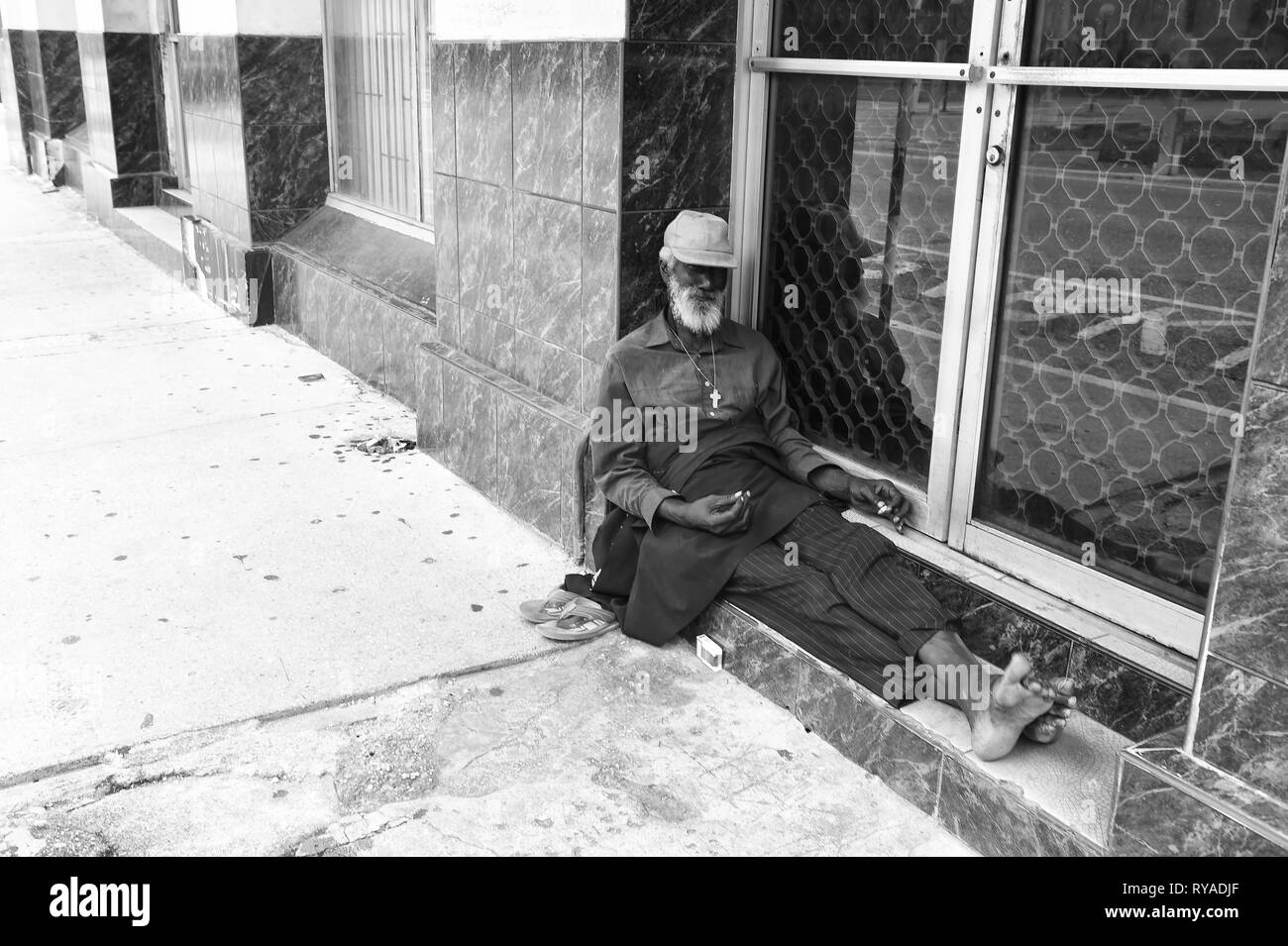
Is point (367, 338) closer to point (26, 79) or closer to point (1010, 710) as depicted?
point (1010, 710)

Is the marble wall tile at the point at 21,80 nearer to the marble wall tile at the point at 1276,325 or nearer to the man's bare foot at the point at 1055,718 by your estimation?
the man's bare foot at the point at 1055,718

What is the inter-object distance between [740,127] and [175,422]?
3687mm

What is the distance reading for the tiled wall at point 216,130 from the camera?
8391 mm

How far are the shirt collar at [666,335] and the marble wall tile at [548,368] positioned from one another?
641 millimetres

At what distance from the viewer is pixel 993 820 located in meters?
2.94

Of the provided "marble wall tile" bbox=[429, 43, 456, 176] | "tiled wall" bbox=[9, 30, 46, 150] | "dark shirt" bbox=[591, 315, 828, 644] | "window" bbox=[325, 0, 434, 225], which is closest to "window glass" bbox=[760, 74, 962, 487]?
"dark shirt" bbox=[591, 315, 828, 644]

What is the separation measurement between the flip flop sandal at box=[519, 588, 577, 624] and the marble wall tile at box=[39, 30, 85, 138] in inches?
525

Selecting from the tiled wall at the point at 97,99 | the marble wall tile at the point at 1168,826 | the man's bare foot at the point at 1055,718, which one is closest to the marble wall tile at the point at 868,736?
the man's bare foot at the point at 1055,718

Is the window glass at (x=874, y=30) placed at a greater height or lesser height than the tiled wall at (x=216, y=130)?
greater

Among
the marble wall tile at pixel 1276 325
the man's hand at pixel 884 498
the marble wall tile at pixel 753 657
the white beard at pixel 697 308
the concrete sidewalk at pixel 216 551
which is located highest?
the marble wall tile at pixel 1276 325

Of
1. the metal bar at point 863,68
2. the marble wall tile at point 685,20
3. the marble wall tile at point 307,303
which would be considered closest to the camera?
the metal bar at point 863,68

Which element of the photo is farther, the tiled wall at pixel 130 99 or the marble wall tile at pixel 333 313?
the tiled wall at pixel 130 99

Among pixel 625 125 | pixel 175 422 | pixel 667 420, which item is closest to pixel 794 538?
pixel 667 420

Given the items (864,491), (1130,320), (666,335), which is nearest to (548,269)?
(666,335)
